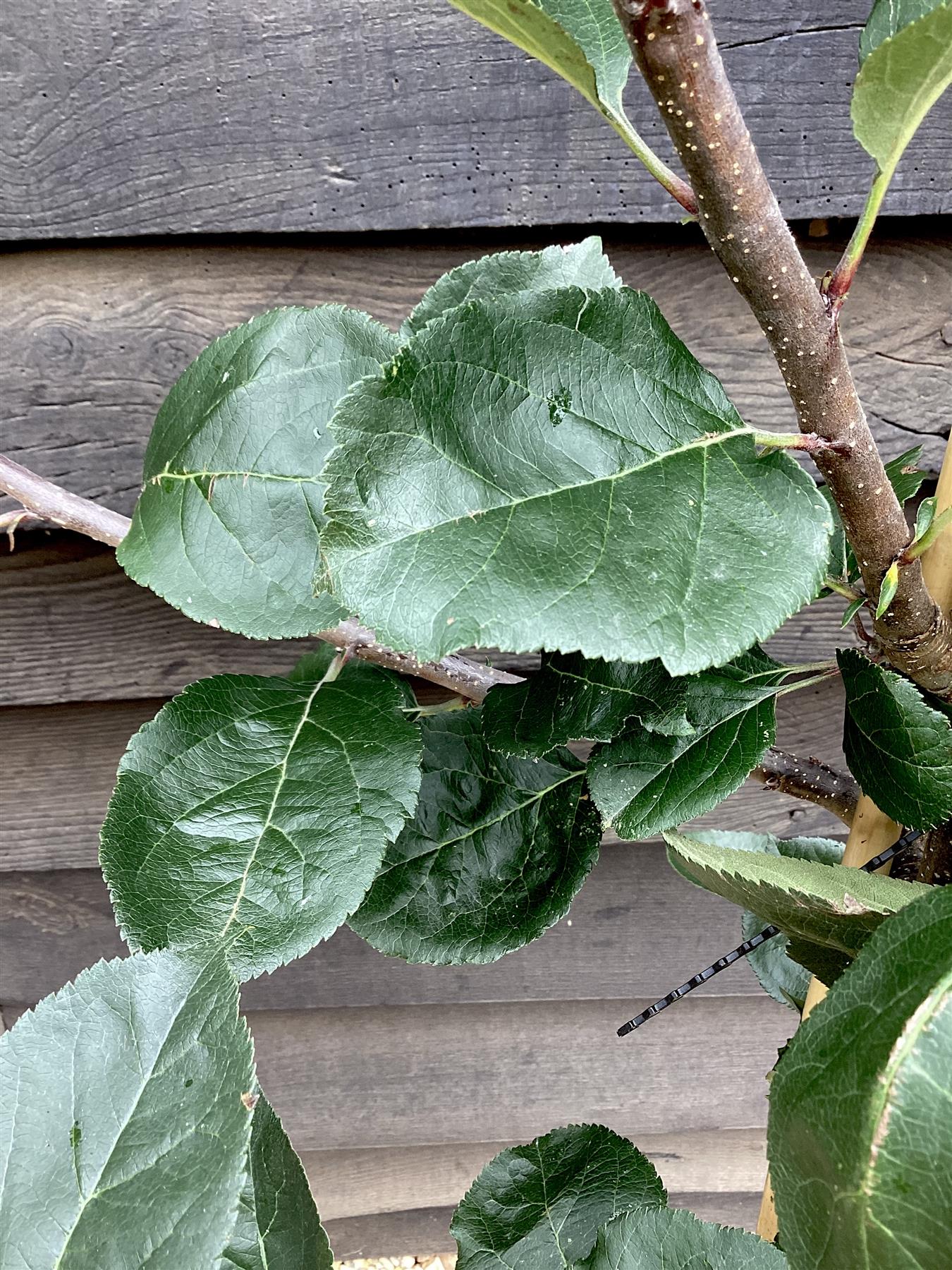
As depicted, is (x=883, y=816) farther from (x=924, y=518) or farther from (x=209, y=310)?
(x=209, y=310)

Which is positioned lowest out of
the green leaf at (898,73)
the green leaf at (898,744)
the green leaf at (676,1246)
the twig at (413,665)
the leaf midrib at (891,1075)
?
the green leaf at (676,1246)

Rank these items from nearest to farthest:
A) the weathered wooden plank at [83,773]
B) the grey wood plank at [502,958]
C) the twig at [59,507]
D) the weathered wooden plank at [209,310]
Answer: the twig at [59,507]
the weathered wooden plank at [209,310]
the weathered wooden plank at [83,773]
the grey wood plank at [502,958]

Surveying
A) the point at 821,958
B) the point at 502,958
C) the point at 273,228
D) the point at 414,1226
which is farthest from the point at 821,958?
the point at 414,1226

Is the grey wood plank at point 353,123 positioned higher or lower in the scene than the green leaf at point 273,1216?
higher

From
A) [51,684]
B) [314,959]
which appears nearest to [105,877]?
[51,684]

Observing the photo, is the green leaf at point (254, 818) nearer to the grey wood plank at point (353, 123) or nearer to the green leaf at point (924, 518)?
the green leaf at point (924, 518)

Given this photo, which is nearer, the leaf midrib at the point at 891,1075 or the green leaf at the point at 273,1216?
the leaf midrib at the point at 891,1075

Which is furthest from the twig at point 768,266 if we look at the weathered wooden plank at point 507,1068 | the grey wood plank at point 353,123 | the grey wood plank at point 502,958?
the weathered wooden plank at point 507,1068
